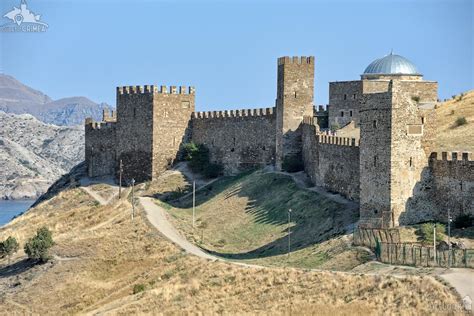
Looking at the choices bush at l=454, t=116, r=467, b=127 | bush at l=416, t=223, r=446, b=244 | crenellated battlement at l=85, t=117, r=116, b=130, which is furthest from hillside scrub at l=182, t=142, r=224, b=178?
bush at l=416, t=223, r=446, b=244

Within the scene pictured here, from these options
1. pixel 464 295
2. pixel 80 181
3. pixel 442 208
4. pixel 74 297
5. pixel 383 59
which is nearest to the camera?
pixel 464 295

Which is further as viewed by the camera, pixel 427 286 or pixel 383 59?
pixel 383 59

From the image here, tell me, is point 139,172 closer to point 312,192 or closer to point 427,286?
point 312,192

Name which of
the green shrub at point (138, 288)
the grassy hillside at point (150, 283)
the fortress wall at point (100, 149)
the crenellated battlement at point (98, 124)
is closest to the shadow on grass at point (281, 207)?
the grassy hillside at point (150, 283)

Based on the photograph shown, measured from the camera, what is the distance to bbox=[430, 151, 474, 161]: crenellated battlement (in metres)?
45.9

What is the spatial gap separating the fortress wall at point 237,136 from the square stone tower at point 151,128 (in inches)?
48.3

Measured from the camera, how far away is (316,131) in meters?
61.4

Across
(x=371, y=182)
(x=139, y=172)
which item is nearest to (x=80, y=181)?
(x=139, y=172)

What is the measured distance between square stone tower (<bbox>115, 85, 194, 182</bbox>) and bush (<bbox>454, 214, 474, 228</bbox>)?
100 feet

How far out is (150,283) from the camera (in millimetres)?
49562

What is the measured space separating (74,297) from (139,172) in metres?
22.0

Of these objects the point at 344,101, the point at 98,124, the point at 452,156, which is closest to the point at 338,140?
the point at 452,156

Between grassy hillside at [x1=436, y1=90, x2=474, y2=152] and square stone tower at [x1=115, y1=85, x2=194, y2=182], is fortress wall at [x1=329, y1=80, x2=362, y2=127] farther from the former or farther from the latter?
square stone tower at [x1=115, y1=85, x2=194, y2=182]

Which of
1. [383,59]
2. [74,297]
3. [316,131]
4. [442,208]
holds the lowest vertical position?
[74,297]
